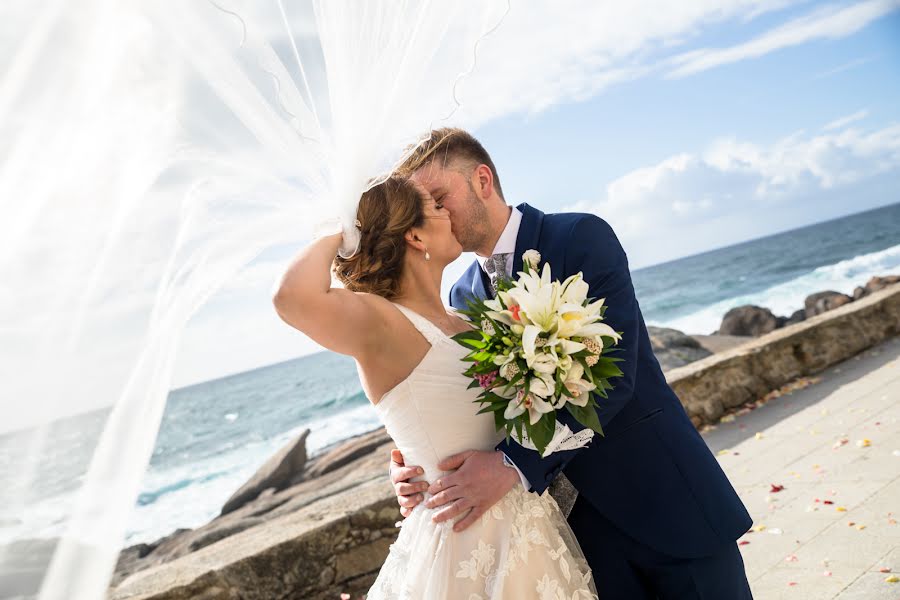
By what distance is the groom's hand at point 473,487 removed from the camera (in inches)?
87.4

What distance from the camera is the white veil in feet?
4.69

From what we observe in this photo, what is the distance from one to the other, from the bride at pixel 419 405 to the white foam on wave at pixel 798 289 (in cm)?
3737

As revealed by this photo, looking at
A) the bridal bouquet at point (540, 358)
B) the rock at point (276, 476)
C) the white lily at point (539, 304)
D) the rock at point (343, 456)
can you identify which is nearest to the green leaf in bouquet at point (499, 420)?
the bridal bouquet at point (540, 358)

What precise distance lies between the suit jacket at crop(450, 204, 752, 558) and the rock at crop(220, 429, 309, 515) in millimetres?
14409

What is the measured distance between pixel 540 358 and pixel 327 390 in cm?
5764

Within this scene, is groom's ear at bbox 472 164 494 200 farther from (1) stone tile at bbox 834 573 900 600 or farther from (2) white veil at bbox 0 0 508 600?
(1) stone tile at bbox 834 573 900 600

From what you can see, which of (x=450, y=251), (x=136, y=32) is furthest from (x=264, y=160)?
(x=450, y=251)

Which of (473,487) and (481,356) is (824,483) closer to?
Answer: (473,487)

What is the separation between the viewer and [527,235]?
2.84m

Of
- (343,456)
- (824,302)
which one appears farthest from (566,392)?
(824,302)

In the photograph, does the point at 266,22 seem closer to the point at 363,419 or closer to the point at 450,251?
the point at 450,251

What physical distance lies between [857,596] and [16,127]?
12.4 feet

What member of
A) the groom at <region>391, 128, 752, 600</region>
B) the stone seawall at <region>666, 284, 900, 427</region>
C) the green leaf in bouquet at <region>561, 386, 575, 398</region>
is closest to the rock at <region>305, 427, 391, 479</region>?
A: the stone seawall at <region>666, 284, 900, 427</region>

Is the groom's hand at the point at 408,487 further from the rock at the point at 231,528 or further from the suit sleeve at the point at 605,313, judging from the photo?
the rock at the point at 231,528
